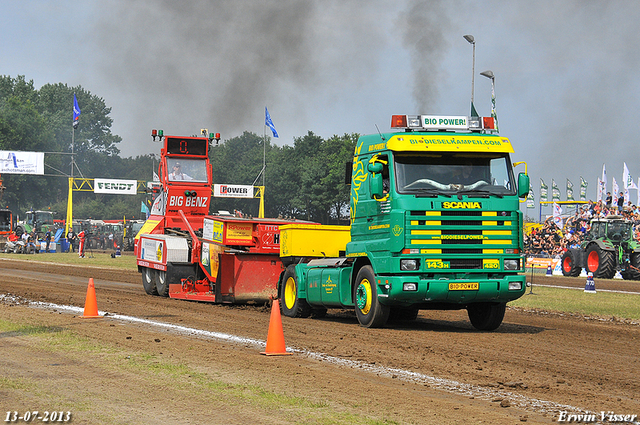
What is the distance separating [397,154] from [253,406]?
20.5ft

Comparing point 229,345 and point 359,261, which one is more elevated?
point 359,261

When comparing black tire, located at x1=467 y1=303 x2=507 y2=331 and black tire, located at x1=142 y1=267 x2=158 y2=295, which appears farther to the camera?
black tire, located at x1=142 y1=267 x2=158 y2=295

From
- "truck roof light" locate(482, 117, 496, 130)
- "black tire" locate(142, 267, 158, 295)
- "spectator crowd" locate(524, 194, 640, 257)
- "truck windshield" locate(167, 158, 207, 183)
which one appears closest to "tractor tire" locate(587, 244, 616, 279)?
"spectator crowd" locate(524, 194, 640, 257)

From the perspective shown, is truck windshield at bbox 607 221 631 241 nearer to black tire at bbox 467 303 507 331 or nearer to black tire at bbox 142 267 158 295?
black tire at bbox 142 267 158 295

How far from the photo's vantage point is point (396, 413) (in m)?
6.50

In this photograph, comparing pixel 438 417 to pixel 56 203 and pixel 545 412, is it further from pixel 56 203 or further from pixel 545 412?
pixel 56 203

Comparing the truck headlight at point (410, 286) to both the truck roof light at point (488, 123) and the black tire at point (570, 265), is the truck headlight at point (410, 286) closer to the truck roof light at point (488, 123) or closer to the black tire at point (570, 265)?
the truck roof light at point (488, 123)

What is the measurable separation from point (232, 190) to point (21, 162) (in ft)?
60.9

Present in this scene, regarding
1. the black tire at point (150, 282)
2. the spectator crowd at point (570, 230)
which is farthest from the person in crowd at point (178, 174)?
the spectator crowd at point (570, 230)

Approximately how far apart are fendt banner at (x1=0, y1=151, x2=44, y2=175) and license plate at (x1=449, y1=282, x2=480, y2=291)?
199 ft

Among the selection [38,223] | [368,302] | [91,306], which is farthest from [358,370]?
[38,223]

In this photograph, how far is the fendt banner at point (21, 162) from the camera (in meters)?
66.2

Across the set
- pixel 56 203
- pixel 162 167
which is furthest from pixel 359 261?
pixel 56 203

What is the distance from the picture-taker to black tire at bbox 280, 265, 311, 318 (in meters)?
14.7
